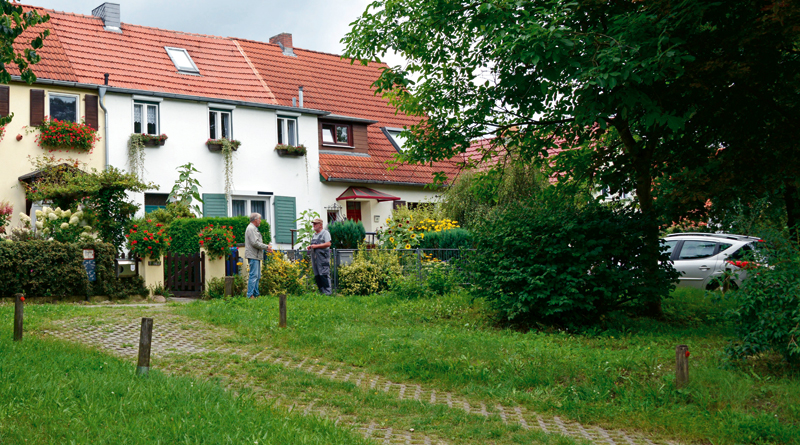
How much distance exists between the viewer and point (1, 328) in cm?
1029

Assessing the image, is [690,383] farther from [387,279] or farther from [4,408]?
[387,279]

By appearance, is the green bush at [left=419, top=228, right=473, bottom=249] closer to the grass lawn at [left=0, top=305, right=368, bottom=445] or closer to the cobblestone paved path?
the cobblestone paved path

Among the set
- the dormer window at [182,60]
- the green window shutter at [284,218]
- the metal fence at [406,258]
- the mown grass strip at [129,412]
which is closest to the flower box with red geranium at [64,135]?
the dormer window at [182,60]

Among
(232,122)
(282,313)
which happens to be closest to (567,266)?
(282,313)

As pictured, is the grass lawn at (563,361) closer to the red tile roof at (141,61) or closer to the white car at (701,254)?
the white car at (701,254)

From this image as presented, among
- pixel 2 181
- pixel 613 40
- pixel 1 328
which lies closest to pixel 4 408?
pixel 1 328

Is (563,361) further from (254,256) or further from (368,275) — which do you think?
(368,275)

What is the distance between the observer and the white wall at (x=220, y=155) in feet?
69.4

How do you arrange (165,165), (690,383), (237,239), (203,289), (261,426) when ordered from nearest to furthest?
(261,426), (690,383), (203,289), (237,239), (165,165)

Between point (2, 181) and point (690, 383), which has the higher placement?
point (2, 181)

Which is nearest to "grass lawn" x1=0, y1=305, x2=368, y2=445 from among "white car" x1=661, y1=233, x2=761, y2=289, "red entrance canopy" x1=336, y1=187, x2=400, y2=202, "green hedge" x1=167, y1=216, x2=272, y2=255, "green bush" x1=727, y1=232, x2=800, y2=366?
"green bush" x1=727, y1=232, x2=800, y2=366

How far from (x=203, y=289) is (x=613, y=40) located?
36.2 ft

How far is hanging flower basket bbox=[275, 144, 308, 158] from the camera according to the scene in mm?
24156

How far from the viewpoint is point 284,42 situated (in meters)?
30.2
